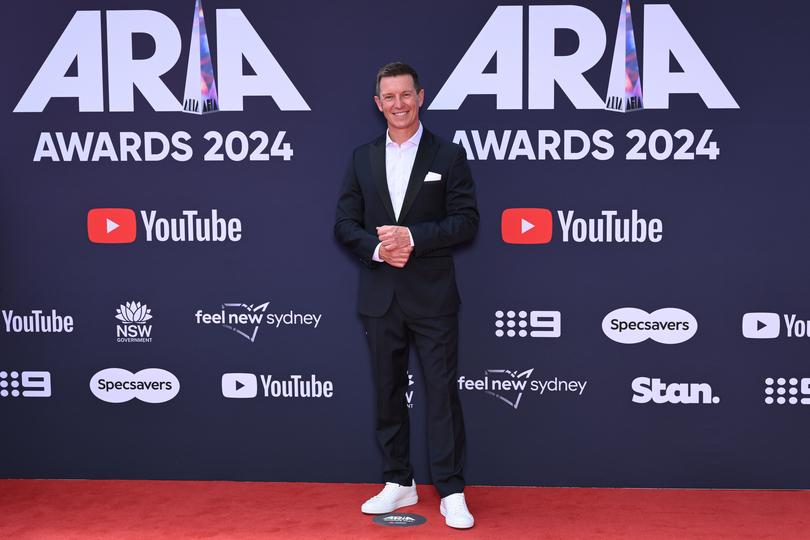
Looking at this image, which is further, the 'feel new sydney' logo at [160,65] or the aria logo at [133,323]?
the aria logo at [133,323]

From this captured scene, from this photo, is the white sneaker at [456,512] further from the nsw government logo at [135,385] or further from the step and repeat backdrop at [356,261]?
the nsw government logo at [135,385]

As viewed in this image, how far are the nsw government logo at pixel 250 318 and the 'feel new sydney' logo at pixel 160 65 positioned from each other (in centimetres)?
87

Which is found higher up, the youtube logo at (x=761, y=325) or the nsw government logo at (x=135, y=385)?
the youtube logo at (x=761, y=325)

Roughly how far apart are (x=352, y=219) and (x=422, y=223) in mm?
297

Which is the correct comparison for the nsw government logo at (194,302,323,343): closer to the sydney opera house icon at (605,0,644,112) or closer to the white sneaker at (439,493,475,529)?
the white sneaker at (439,493,475,529)

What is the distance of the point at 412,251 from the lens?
3.06m

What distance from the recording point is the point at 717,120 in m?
3.32

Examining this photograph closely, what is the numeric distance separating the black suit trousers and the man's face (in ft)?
2.32

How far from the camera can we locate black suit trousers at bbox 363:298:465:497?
312 cm

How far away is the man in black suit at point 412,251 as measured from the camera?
304 centimetres

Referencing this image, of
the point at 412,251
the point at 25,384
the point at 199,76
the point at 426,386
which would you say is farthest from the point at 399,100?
the point at 25,384

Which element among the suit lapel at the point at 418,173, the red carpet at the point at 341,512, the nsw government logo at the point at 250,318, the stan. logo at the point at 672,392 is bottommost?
the red carpet at the point at 341,512

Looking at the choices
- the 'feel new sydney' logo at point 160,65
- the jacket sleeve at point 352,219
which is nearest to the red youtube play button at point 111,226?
the 'feel new sydney' logo at point 160,65

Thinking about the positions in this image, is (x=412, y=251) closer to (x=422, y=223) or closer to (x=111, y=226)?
(x=422, y=223)
